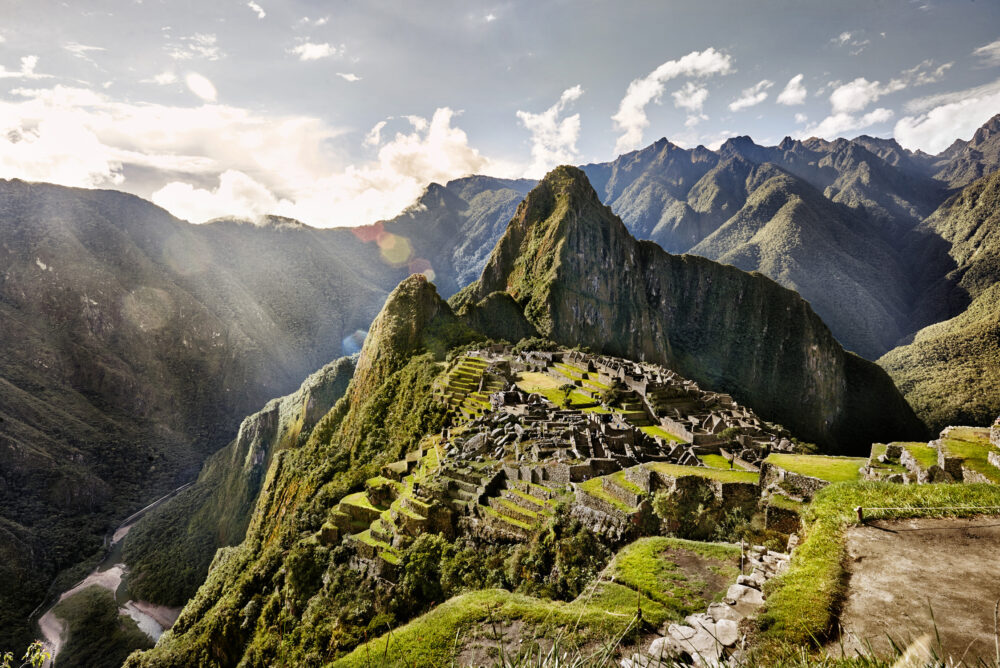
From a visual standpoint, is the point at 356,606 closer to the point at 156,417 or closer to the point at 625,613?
the point at 625,613

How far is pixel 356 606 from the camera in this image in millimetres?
19391

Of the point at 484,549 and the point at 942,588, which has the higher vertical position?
the point at 942,588

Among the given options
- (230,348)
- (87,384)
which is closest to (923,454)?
(87,384)

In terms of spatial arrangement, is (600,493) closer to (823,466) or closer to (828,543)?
(823,466)

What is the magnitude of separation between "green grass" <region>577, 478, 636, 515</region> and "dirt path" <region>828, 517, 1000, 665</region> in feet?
27.0

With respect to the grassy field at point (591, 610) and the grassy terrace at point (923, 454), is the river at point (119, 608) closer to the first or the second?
the grassy field at point (591, 610)

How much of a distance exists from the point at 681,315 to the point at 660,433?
162 meters

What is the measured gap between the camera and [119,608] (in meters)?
71.2

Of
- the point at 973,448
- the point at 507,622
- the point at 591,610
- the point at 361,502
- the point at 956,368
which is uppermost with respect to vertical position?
the point at 973,448

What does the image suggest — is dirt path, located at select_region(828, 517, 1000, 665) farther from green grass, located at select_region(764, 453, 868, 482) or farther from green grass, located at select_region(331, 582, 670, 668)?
green grass, located at select_region(764, 453, 868, 482)

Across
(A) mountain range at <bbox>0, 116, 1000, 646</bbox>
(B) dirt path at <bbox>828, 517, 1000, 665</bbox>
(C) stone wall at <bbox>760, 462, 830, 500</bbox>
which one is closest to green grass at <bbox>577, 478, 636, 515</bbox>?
(C) stone wall at <bbox>760, 462, 830, 500</bbox>

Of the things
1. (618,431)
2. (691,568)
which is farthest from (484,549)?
(618,431)

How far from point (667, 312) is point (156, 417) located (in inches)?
7658

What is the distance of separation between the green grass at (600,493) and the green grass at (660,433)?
16.2m
